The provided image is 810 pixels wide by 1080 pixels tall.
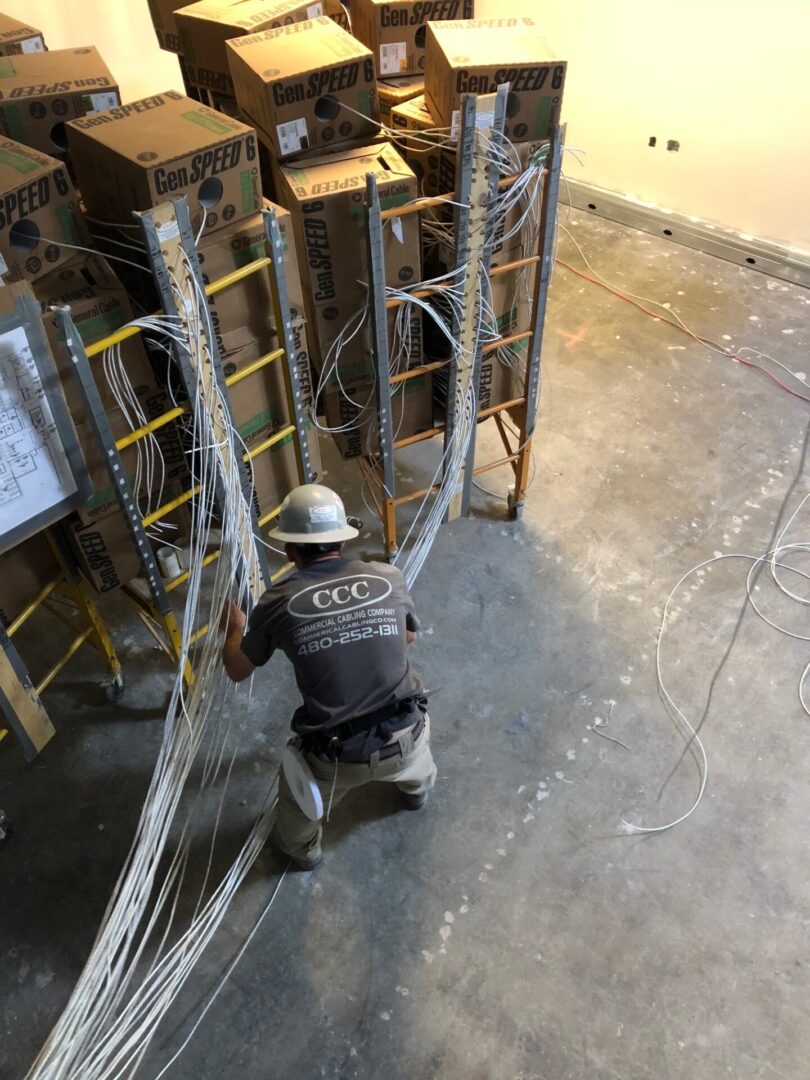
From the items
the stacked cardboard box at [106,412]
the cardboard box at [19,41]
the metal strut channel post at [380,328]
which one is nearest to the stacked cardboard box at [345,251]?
the metal strut channel post at [380,328]

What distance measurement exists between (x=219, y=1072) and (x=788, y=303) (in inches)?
178

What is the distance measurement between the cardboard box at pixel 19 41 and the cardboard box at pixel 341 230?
4.30 ft

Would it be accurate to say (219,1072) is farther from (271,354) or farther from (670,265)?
(670,265)

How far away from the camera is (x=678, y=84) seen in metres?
4.56

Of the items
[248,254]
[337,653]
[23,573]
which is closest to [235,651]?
[337,653]

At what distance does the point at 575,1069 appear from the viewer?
1.95 meters

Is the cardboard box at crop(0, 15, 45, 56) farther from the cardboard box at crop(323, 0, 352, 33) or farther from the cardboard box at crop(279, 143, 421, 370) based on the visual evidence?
the cardboard box at crop(279, 143, 421, 370)

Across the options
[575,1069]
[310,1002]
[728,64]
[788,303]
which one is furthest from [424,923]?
[728,64]

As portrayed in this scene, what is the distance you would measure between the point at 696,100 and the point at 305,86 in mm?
3090

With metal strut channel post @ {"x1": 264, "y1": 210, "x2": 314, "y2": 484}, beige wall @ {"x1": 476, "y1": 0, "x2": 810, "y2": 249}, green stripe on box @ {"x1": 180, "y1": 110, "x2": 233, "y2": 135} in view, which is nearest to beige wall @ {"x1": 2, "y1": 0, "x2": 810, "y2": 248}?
beige wall @ {"x1": 476, "y1": 0, "x2": 810, "y2": 249}

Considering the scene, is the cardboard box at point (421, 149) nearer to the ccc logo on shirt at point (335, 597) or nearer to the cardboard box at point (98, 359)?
the cardboard box at point (98, 359)

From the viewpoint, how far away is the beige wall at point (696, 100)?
415 centimetres

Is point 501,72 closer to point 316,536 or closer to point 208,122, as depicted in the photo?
point 208,122

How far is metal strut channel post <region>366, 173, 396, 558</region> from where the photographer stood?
2.25 m
